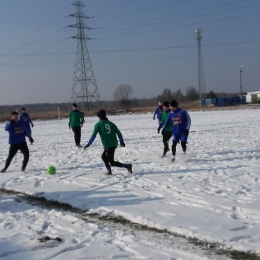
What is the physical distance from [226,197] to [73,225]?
2907 mm

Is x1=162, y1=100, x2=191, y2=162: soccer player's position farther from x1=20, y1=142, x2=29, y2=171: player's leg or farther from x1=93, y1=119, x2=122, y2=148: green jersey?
x1=20, y1=142, x2=29, y2=171: player's leg

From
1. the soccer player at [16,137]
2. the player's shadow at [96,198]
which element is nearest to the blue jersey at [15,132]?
the soccer player at [16,137]

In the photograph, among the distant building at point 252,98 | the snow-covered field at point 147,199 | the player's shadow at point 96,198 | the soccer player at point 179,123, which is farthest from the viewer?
the distant building at point 252,98

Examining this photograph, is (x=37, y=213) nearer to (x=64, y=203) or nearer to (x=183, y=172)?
(x=64, y=203)

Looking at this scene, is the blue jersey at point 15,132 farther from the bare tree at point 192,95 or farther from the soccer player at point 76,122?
the bare tree at point 192,95

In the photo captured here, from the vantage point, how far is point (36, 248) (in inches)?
199

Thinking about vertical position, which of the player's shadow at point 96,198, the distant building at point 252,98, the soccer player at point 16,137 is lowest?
the player's shadow at point 96,198

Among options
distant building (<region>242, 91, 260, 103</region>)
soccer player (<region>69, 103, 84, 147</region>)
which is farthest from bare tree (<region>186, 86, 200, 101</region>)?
soccer player (<region>69, 103, 84, 147</region>)

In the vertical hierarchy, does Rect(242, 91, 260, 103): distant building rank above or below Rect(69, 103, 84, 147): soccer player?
above

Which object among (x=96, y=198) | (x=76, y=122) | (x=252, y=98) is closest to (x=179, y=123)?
(x=96, y=198)

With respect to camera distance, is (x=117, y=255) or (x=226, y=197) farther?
(x=226, y=197)

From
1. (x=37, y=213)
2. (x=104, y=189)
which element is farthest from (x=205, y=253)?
(x=104, y=189)

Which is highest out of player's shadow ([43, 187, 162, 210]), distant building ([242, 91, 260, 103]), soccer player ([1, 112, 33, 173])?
distant building ([242, 91, 260, 103])

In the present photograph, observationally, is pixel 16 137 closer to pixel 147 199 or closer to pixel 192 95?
pixel 147 199
